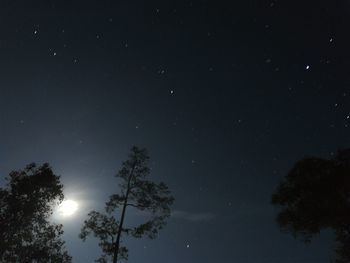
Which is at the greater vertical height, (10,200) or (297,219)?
(10,200)

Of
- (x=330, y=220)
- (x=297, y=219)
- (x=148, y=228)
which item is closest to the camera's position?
(x=330, y=220)

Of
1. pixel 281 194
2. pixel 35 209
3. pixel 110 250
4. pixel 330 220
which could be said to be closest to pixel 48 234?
pixel 35 209

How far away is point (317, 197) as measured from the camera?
2436 centimetres

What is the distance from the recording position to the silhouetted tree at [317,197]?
77.7ft

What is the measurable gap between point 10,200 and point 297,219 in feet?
60.3

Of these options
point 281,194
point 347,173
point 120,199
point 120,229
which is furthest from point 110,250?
point 347,173

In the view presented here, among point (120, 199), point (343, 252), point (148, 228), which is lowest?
point (343, 252)

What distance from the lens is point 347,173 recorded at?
79.9 ft

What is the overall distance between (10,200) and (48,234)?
3.43 m

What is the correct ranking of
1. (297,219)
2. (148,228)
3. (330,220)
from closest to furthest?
(330,220), (297,219), (148,228)

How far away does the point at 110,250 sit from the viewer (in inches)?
1045

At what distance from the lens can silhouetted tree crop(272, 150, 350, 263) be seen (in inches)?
933

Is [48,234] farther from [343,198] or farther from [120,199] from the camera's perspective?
[343,198]

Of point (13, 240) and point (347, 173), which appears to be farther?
point (13, 240)
